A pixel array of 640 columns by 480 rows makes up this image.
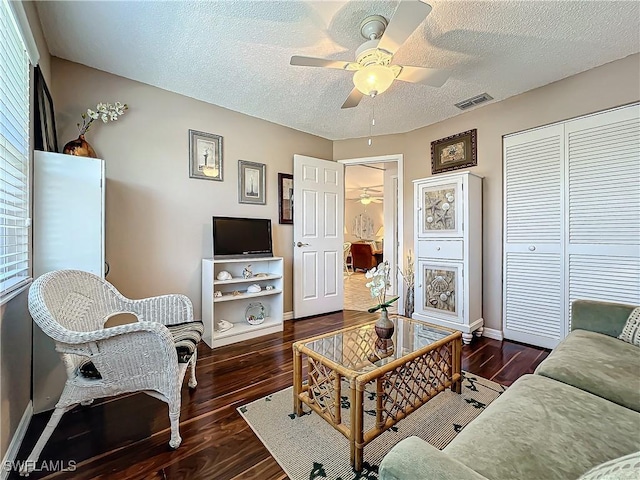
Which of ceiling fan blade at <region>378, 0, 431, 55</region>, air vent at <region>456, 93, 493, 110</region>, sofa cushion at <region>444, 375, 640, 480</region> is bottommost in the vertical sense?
sofa cushion at <region>444, 375, 640, 480</region>

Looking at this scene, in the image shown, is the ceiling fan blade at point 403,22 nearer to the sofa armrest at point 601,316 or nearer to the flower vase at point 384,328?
the flower vase at point 384,328

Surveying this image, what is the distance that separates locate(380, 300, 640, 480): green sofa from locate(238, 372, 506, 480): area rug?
1.91 ft

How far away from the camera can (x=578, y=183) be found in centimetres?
245

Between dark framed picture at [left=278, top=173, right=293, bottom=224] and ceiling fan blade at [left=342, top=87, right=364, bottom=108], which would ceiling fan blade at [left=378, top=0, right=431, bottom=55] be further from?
dark framed picture at [left=278, top=173, right=293, bottom=224]

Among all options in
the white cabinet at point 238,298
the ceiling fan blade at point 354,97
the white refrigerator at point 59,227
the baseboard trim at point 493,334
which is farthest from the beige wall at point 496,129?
the white refrigerator at point 59,227

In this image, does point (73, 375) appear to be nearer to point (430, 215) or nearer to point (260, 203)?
point (260, 203)

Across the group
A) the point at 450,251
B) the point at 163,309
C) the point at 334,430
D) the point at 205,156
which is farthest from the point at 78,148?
the point at 450,251

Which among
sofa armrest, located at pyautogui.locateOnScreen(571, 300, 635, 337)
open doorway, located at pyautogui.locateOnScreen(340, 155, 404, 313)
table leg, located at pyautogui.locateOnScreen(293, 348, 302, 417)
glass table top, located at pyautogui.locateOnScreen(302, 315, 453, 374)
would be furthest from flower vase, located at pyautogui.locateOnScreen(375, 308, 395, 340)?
open doorway, located at pyautogui.locateOnScreen(340, 155, 404, 313)

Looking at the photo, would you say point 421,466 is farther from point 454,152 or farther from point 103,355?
point 454,152

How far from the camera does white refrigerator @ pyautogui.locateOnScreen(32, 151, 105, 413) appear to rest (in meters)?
1.69

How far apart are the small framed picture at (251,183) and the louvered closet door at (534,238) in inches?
106

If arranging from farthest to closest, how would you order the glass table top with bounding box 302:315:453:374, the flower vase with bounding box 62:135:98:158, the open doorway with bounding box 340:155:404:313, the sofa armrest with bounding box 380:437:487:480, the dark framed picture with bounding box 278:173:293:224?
the open doorway with bounding box 340:155:404:313 → the dark framed picture with bounding box 278:173:293:224 → the flower vase with bounding box 62:135:98:158 → the glass table top with bounding box 302:315:453:374 → the sofa armrest with bounding box 380:437:487:480

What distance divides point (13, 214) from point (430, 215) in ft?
10.8

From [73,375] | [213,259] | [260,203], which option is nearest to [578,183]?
[260,203]
